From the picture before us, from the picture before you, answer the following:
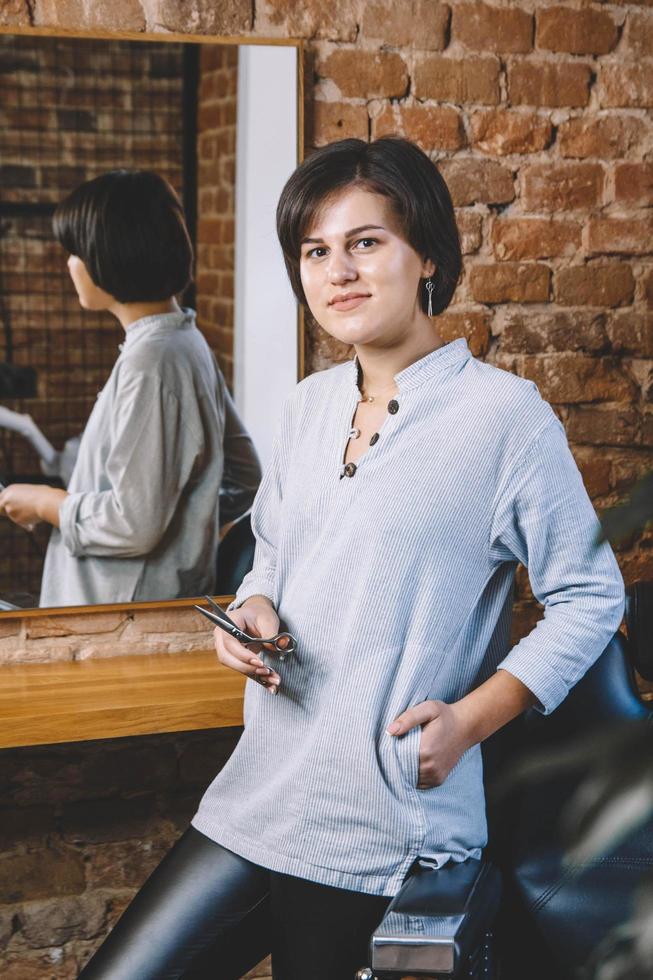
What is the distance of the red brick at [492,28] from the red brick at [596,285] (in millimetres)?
519

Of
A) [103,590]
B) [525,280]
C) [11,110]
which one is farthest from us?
[525,280]

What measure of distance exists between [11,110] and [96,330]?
1.50ft

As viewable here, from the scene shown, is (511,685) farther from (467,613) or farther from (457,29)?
(457,29)

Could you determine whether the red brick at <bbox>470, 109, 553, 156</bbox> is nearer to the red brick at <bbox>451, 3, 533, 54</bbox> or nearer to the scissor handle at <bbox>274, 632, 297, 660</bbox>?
the red brick at <bbox>451, 3, 533, 54</bbox>

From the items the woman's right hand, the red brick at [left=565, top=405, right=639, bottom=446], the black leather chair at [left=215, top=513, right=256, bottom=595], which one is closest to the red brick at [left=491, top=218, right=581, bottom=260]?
the red brick at [left=565, top=405, right=639, bottom=446]

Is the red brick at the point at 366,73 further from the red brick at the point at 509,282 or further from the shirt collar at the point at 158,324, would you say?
the shirt collar at the point at 158,324

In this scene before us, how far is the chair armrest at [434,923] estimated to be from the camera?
1255 millimetres

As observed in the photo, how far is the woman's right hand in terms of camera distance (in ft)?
4.97

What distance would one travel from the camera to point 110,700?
2.07 metres

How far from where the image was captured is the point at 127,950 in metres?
1.56

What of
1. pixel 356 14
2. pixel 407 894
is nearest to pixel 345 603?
pixel 407 894

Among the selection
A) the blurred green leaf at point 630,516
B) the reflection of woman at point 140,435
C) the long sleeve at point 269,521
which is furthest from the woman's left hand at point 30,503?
the blurred green leaf at point 630,516

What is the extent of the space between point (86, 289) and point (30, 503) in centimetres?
46

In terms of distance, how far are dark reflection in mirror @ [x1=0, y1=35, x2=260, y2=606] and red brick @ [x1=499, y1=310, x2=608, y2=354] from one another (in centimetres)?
69
